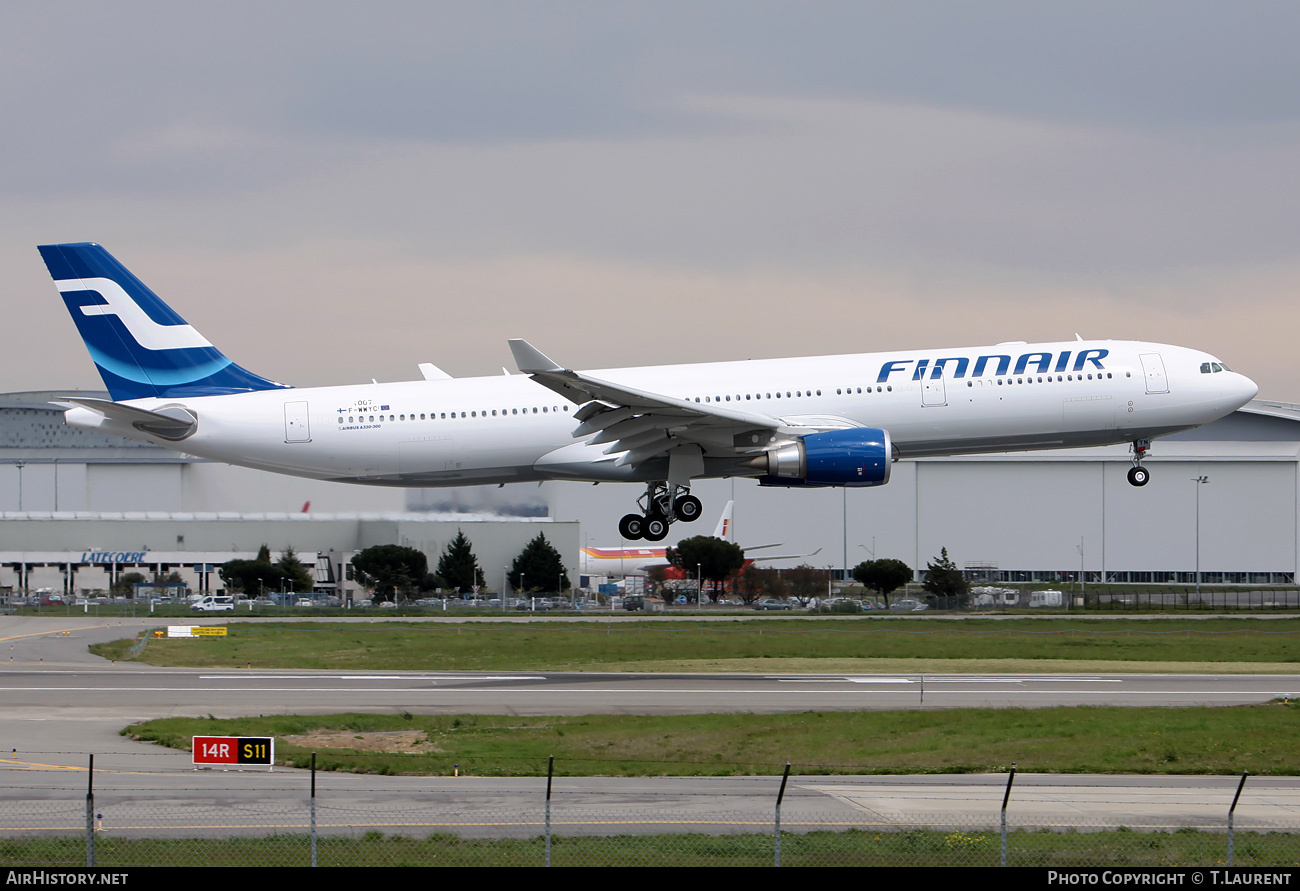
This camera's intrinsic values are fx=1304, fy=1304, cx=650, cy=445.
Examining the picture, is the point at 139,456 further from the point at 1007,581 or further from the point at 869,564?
the point at 1007,581

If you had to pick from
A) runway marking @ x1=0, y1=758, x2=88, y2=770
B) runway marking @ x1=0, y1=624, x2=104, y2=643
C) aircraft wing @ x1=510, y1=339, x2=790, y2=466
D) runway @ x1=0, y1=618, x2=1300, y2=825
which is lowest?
runway marking @ x1=0, y1=624, x2=104, y2=643

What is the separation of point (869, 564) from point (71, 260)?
207ft

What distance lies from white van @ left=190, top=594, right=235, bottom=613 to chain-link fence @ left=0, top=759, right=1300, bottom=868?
61.6 meters

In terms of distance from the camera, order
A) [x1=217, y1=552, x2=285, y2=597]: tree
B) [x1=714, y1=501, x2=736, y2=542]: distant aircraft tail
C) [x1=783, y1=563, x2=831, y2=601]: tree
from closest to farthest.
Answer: [x1=783, y1=563, x2=831, y2=601]: tree, [x1=217, y1=552, x2=285, y2=597]: tree, [x1=714, y1=501, x2=736, y2=542]: distant aircraft tail

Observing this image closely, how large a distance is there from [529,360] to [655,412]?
517cm

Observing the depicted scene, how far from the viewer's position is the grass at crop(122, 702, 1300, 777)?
26188 millimetres

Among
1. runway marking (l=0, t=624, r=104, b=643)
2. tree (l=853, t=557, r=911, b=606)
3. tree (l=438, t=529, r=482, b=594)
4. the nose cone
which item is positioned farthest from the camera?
tree (l=438, t=529, r=482, b=594)

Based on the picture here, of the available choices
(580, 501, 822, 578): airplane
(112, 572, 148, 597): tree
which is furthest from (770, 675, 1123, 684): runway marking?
(112, 572, 148, 597): tree

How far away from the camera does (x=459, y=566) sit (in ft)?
306

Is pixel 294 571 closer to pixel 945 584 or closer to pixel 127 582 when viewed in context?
pixel 127 582

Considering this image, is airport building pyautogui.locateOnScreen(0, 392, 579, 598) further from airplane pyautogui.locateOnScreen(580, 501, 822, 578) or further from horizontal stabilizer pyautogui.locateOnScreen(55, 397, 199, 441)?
horizontal stabilizer pyautogui.locateOnScreen(55, 397, 199, 441)

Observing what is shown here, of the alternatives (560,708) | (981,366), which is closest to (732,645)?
(560,708)

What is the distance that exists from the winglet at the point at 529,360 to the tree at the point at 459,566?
59652 mm

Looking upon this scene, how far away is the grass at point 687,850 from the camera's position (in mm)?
16922
